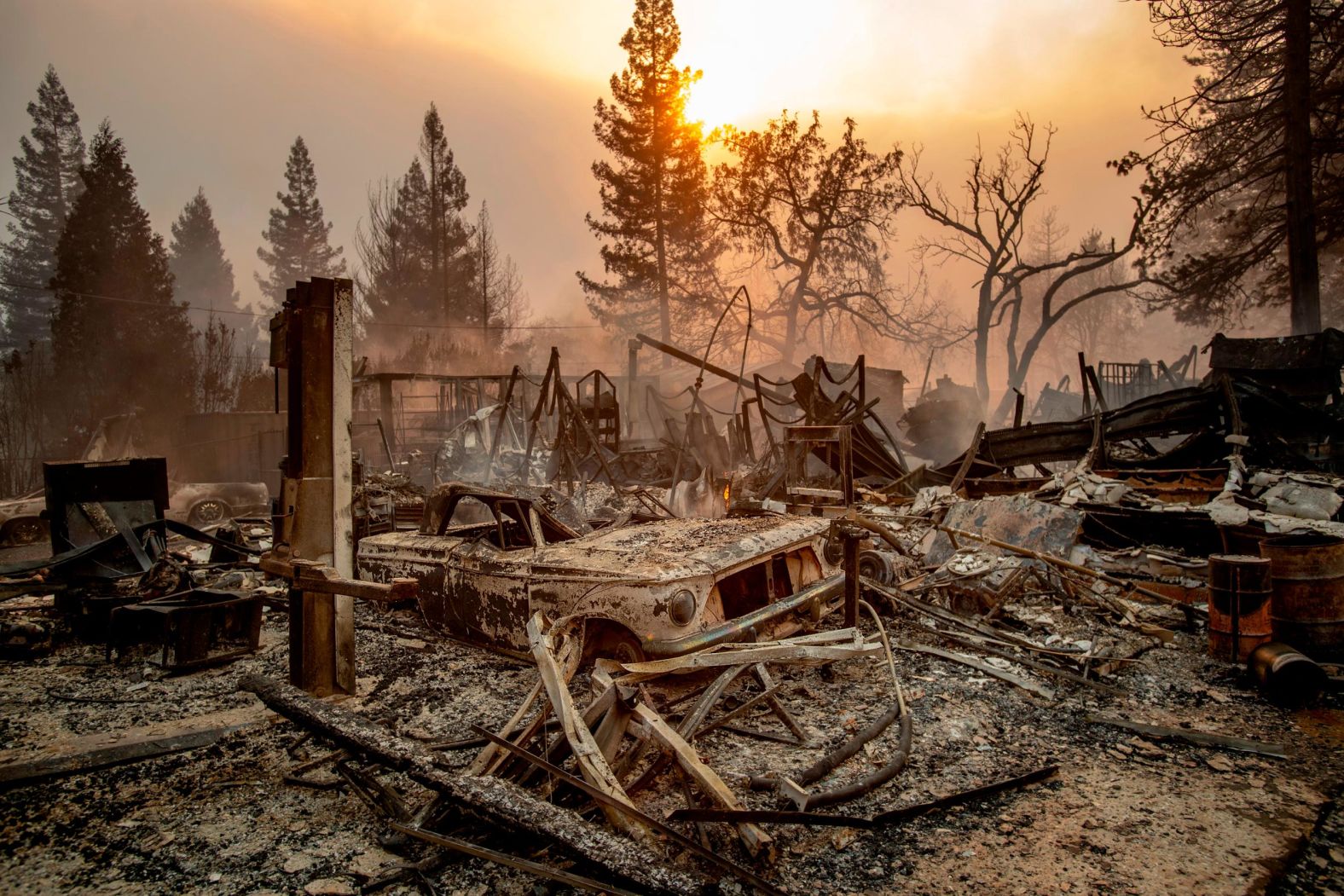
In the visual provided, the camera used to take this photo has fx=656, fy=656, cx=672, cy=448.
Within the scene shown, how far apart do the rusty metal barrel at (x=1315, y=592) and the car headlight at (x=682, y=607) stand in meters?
4.26

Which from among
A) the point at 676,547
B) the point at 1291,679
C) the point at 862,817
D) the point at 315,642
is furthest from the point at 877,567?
the point at 315,642

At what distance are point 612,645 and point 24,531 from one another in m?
12.4

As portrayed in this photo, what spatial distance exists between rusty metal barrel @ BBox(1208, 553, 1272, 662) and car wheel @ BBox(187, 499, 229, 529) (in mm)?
15248

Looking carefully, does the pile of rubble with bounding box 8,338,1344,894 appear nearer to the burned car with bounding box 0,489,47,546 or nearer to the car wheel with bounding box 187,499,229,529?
the burned car with bounding box 0,489,47,546

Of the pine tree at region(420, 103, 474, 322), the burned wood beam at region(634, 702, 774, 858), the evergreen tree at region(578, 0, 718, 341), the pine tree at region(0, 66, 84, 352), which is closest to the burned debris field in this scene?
the burned wood beam at region(634, 702, 774, 858)

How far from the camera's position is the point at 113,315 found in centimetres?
2247

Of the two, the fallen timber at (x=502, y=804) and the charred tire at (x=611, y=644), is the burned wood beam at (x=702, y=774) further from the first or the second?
the charred tire at (x=611, y=644)

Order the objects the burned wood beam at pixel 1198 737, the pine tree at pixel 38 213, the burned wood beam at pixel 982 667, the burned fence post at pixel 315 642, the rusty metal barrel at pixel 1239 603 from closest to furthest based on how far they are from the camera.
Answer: the burned wood beam at pixel 1198 737 < the burned fence post at pixel 315 642 < the burned wood beam at pixel 982 667 < the rusty metal barrel at pixel 1239 603 < the pine tree at pixel 38 213

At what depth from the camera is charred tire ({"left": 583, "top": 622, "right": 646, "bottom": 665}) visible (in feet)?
13.5

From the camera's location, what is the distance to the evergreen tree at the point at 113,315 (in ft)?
71.7

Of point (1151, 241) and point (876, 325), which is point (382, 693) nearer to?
point (1151, 241)

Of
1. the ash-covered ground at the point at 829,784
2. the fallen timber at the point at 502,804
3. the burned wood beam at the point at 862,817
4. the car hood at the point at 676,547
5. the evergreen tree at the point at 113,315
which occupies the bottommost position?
the ash-covered ground at the point at 829,784

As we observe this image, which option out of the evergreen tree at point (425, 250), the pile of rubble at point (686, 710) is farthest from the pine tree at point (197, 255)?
the pile of rubble at point (686, 710)

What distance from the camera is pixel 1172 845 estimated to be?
9.09 feet
